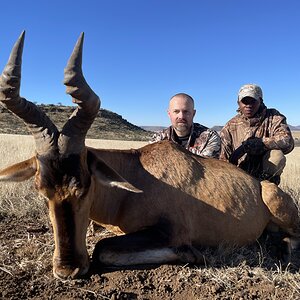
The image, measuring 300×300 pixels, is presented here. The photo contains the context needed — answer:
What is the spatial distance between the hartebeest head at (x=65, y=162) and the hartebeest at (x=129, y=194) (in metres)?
0.01

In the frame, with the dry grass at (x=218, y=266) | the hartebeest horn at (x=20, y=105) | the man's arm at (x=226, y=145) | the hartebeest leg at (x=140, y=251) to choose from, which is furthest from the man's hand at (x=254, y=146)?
the hartebeest horn at (x=20, y=105)

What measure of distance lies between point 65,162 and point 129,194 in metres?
1.32

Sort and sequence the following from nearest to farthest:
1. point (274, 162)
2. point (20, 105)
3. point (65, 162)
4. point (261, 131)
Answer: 1. point (65, 162)
2. point (20, 105)
3. point (274, 162)
4. point (261, 131)

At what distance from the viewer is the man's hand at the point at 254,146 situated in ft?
27.1

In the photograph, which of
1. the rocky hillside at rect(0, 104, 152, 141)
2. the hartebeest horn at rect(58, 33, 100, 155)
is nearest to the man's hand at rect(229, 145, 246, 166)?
the hartebeest horn at rect(58, 33, 100, 155)

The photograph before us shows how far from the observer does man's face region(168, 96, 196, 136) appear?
A: 7.93 m

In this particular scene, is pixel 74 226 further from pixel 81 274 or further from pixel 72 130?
pixel 72 130

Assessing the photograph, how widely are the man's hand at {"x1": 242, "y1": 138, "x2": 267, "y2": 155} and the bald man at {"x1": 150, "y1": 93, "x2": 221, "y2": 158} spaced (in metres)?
0.65

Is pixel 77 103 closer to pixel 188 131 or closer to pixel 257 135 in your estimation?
pixel 188 131

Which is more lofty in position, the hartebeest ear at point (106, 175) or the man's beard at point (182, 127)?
the man's beard at point (182, 127)

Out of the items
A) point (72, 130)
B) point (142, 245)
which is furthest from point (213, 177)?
point (72, 130)

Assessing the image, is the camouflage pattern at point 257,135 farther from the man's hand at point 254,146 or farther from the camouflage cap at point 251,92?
the camouflage cap at point 251,92

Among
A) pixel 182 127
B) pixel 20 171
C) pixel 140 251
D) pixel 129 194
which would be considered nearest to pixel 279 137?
pixel 182 127

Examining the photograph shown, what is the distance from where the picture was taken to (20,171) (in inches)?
182
